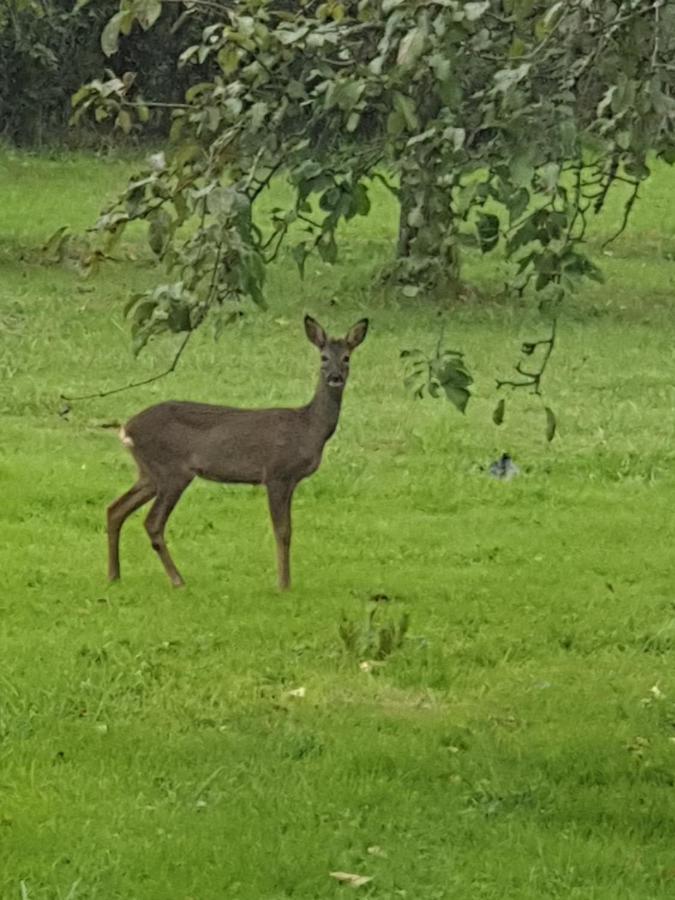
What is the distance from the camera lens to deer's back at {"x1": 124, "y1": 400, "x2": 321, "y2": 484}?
30.1 feet

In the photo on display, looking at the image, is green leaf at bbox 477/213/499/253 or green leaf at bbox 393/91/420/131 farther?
green leaf at bbox 477/213/499/253

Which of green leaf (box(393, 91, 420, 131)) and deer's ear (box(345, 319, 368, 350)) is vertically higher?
green leaf (box(393, 91, 420, 131))

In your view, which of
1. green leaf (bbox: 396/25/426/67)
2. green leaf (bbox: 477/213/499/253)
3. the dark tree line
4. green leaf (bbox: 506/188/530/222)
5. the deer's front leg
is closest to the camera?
green leaf (bbox: 396/25/426/67)

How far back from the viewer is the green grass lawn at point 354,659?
20.6ft

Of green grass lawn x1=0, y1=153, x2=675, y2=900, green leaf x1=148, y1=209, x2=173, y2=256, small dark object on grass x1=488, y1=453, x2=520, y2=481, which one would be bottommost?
small dark object on grass x1=488, y1=453, x2=520, y2=481

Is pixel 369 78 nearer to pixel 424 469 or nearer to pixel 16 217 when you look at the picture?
pixel 424 469

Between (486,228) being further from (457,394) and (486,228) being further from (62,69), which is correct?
(62,69)

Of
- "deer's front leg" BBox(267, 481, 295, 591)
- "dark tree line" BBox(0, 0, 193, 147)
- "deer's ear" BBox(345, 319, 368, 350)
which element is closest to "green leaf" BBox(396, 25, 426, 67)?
"deer's ear" BBox(345, 319, 368, 350)

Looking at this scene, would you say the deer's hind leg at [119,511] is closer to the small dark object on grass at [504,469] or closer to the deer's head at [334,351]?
the deer's head at [334,351]

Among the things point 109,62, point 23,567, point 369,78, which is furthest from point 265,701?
point 109,62

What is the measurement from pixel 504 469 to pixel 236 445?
3.70m

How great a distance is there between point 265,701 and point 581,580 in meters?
2.71

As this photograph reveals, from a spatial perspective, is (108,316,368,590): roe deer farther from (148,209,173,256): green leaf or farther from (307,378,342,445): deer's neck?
(148,209,173,256): green leaf

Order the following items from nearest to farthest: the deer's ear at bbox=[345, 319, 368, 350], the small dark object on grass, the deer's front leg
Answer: the deer's ear at bbox=[345, 319, 368, 350] < the deer's front leg < the small dark object on grass
